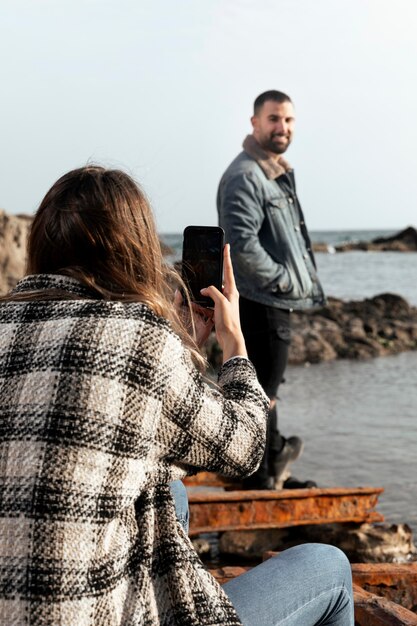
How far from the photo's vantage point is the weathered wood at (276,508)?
15.5 feet

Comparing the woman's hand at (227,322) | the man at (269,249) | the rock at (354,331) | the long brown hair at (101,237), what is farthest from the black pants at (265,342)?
the rock at (354,331)

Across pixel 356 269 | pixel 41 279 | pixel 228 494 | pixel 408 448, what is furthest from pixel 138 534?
pixel 356 269

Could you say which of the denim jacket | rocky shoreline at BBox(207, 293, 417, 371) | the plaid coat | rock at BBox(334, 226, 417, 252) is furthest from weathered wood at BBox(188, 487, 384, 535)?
rock at BBox(334, 226, 417, 252)

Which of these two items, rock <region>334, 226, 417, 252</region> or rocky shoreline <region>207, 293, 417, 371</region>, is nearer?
rocky shoreline <region>207, 293, 417, 371</region>

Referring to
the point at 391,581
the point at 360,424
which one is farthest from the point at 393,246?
the point at 391,581

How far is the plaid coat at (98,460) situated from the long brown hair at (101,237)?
2.5 inches

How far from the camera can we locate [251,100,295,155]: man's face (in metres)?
5.41

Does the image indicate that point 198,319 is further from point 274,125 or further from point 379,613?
point 274,125

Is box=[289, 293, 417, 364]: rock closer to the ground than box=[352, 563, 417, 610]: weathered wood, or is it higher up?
closer to the ground

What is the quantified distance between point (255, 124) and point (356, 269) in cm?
3880

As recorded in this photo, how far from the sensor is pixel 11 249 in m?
12.7

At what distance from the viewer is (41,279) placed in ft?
6.47

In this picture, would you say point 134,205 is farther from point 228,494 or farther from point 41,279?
point 228,494

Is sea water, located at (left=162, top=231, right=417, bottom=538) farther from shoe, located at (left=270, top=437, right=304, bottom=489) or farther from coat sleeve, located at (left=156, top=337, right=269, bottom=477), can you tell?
coat sleeve, located at (left=156, top=337, right=269, bottom=477)
